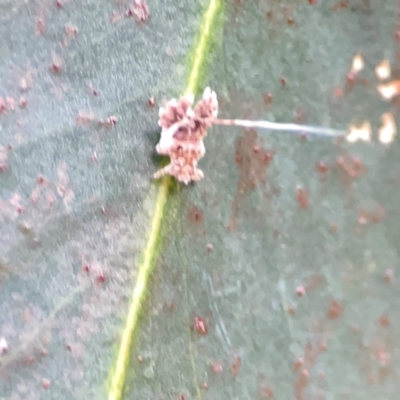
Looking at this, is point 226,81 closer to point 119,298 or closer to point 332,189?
point 332,189

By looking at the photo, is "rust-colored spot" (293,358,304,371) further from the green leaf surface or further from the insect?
the insect

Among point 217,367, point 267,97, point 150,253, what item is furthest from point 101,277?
point 267,97

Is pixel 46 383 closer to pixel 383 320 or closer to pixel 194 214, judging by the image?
pixel 194 214

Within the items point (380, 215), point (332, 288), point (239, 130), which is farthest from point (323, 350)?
point (239, 130)

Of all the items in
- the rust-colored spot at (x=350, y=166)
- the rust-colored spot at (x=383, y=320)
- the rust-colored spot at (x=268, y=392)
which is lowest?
the rust-colored spot at (x=268, y=392)

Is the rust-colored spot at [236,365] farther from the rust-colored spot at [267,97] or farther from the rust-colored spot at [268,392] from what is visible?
the rust-colored spot at [267,97]

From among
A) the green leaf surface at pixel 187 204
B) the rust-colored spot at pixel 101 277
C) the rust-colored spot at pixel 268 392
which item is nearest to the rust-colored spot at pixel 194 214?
the green leaf surface at pixel 187 204

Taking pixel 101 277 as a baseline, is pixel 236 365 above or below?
below
